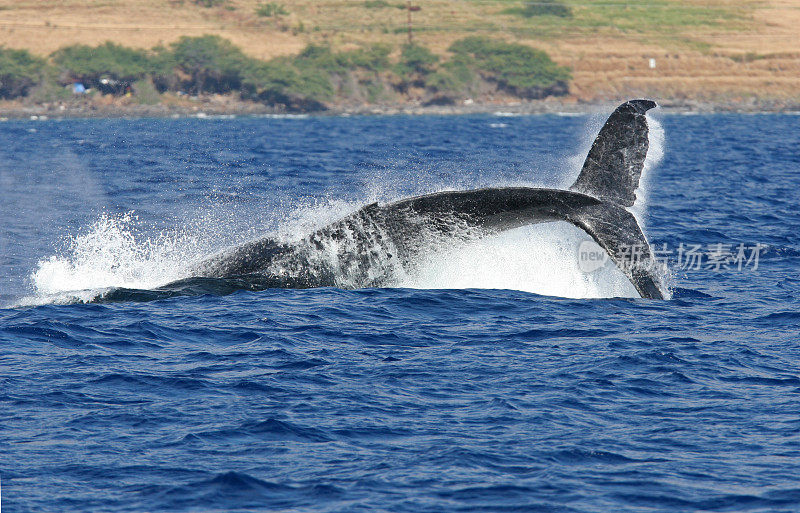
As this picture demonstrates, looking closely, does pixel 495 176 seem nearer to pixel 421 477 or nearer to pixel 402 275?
pixel 402 275

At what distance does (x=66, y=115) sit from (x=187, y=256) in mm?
120126

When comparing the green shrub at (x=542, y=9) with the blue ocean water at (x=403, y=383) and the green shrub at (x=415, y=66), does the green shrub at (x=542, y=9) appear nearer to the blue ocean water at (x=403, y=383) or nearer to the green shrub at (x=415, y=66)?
the green shrub at (x=415, y=66)

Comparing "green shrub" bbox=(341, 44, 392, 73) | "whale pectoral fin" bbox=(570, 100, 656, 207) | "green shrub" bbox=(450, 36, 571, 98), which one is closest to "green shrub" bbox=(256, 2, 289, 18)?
"green shrub" bbox=(341, 44, 392, 73)

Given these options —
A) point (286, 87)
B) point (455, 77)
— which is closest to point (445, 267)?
point (286, 87)

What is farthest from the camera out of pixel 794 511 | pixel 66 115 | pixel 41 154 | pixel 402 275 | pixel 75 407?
pixel 66 115

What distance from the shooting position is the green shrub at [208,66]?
144 metres

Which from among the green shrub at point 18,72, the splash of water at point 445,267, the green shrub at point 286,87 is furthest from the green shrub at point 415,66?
the splash of water at point 445,267

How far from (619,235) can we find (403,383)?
3.48 metres

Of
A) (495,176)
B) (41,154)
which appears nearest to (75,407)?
(495,176)

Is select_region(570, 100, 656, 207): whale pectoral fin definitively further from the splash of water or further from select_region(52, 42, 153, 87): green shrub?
select_region(52, 42, 153, 87): green shrub

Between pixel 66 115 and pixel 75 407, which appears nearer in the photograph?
pixel 75 407

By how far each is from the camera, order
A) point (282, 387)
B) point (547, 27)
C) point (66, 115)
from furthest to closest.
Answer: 1. point (547, 27)
2. point (66, 115)
3. point (282, 387)

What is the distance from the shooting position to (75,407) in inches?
418

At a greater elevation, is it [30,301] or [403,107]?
[30,301]
